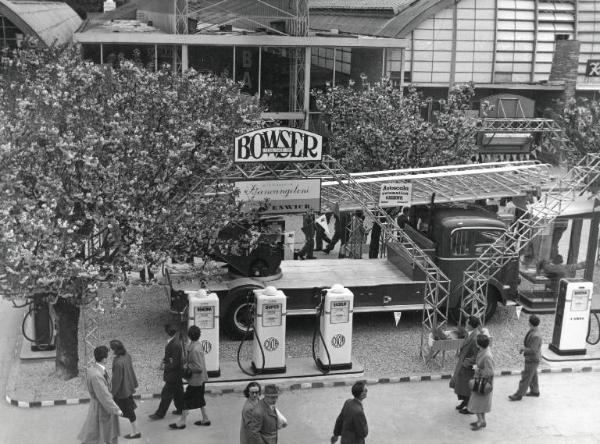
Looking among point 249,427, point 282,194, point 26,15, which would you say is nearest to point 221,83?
point 282,194

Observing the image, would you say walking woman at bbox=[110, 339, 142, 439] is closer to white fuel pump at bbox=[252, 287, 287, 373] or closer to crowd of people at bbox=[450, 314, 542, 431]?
white fuel pump at bbox=[252, 287, 287, 373]

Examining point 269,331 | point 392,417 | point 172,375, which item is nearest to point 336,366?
point 269,331

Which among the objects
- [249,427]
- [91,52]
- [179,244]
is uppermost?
[91,52]

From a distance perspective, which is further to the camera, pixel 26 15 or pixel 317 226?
pixel 26 15

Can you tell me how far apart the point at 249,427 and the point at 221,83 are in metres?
13.2

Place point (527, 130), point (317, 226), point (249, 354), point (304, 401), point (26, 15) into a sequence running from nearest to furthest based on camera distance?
point (304, 401)
point (249, 354)
point (317, 226)
point (527, 130)
point (26, 15)

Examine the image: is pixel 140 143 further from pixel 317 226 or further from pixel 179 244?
pixel 317 226

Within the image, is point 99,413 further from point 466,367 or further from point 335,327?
point 466,367

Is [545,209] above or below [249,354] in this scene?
above

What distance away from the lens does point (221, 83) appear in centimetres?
2169

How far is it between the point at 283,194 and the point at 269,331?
313cm

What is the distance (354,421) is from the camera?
1050cm

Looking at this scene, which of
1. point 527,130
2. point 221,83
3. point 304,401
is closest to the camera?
point 304,401

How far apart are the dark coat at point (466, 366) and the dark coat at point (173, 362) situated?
4.58 metres
